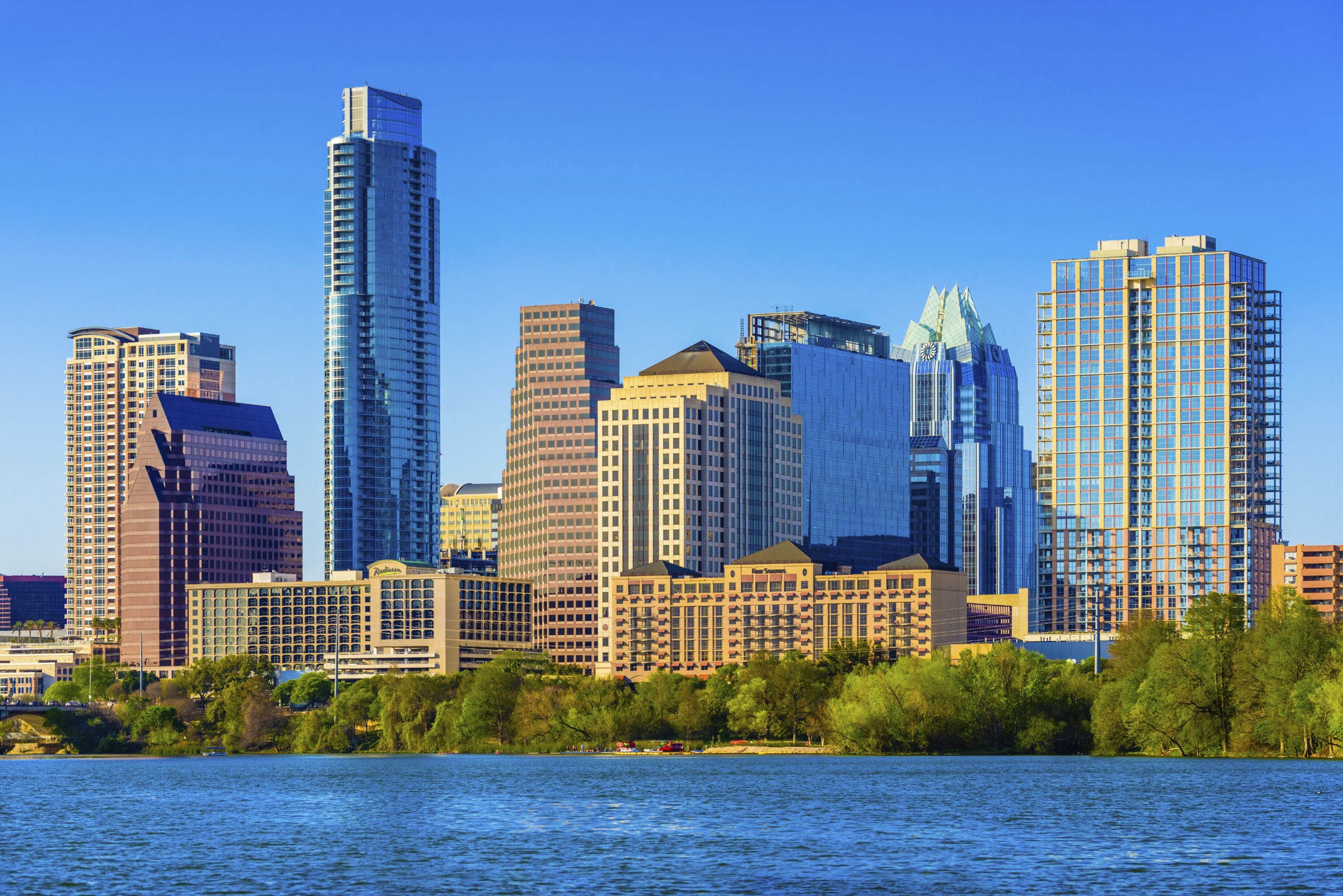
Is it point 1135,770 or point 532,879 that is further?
point 1135,770

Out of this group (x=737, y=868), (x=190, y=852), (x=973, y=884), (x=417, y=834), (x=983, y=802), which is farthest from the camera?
(x=983, y=802)

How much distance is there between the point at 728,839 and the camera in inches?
5374

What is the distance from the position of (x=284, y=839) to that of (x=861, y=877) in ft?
157

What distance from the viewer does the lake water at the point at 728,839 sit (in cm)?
11294

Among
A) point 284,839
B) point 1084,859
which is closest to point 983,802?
point 1084,859

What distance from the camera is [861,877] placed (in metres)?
113

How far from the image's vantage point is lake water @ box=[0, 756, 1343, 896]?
371ft

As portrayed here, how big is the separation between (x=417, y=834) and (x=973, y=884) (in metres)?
49.5

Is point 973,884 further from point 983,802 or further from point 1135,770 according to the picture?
point 1135,770

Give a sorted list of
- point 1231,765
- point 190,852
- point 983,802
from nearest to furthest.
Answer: point 190,852 → point 983,802 → point 1231,765

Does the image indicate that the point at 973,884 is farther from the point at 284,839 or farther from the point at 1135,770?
the point at 1135,770

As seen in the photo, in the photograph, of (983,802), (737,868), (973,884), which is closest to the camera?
(973,884)

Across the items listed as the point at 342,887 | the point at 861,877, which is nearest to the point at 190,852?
the point at 342,887

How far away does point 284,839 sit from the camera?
470ft
